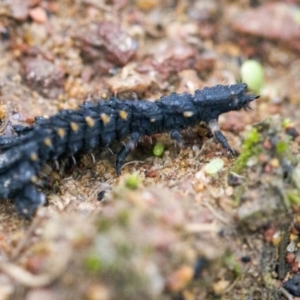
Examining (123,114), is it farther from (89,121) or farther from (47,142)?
(47,142)

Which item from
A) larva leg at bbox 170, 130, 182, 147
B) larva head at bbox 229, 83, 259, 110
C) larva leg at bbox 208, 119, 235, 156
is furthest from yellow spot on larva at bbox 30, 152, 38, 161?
larva head at bbox 229, 83, 259, 110

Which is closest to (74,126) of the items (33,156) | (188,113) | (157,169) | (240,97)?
(33,156)

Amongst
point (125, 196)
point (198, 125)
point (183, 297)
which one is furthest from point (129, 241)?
point (198, 125)

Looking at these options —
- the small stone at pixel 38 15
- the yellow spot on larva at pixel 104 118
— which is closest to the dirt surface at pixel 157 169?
the small stone at pixel 38 15

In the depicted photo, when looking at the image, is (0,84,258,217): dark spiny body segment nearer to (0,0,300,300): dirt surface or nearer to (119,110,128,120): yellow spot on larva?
(119,110,128,120): yellow spot on larva

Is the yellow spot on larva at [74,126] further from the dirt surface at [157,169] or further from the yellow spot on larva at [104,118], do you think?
the dirt surface at [157,169]

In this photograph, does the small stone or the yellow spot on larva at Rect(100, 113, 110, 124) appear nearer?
the yellow spot on larva at Rect(100, 113, 110, 124)

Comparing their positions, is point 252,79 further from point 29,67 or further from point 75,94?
point 29,67
